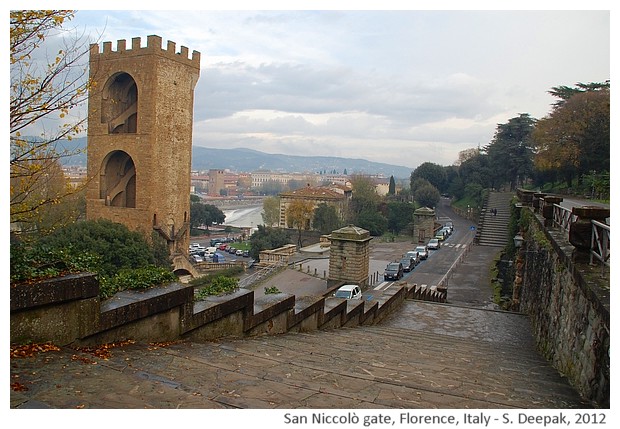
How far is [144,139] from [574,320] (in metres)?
34.1

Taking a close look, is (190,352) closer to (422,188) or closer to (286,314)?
(286,314)

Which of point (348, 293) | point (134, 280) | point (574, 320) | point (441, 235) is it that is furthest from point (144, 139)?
point (574, 320)

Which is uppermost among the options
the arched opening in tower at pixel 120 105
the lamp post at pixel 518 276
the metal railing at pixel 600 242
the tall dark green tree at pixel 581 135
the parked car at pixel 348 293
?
the arched opening in tower at pixel 120 105

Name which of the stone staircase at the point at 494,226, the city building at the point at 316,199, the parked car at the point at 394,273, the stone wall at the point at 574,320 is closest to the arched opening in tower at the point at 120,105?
the parked car at the point at 394,273

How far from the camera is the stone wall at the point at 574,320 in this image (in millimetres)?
4227

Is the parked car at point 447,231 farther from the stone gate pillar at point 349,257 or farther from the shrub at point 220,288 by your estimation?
the shrub at point 220,288

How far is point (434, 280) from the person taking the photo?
26.6 meters

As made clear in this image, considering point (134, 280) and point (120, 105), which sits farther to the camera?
point (120, 105)

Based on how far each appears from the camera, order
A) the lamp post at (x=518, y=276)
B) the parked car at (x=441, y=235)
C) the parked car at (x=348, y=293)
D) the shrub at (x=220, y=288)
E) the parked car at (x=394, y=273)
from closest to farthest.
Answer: the shrub at (x=220, y=288) → the lamp post at (x=518, y=276) → the parked car at (x=348, y=293) → the parked car at (x=394, y=273) → the parked car at (x=441, y=235)

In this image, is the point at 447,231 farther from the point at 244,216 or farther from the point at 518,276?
the point at 244,216

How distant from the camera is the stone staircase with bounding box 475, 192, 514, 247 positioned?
105ft

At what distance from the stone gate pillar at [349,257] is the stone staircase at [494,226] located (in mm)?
10600

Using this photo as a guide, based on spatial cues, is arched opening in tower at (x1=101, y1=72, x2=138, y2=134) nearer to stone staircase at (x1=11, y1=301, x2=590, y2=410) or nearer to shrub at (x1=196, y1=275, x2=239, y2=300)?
shrub at (x1=196, y1=275, x2=239, y2=300)

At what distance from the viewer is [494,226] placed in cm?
3391
